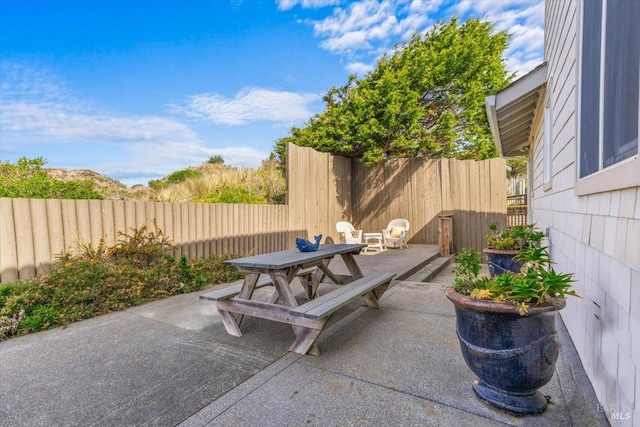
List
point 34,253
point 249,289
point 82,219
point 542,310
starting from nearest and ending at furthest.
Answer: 1. point 542,310
2. point 249,289
3. point 34,253
4. point 82,219

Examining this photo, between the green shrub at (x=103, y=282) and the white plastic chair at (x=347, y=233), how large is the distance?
10.9ft

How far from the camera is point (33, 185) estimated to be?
436cm

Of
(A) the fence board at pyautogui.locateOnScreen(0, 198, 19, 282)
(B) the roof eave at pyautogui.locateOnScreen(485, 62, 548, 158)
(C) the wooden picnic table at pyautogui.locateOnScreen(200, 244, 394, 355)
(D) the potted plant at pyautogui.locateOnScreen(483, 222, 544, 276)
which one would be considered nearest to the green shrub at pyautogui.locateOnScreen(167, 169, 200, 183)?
(A) the fence board at pyautogui.locateOnScreen(0, 198, 19, 282)

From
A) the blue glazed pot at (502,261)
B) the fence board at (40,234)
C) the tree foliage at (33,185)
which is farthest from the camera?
the tree foliage at (33,185)

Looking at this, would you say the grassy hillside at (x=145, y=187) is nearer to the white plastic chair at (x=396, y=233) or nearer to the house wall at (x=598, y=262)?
the white plastic chair at (x=396, y=233)

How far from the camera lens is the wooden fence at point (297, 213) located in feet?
11.8

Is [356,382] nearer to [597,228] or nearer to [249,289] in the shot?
[249,289]

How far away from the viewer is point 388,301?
367 centimetres

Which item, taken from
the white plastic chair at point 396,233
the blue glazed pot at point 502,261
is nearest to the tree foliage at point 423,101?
the white plastic chair at point 396,233

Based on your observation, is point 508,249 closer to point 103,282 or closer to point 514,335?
point 514,335

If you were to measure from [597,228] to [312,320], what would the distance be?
178cm

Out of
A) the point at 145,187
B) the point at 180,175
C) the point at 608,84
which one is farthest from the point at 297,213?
the point at 180,175

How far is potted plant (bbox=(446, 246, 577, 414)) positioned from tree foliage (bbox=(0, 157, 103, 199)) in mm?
5173

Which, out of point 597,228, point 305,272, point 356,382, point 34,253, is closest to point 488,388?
point 356,382
